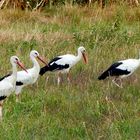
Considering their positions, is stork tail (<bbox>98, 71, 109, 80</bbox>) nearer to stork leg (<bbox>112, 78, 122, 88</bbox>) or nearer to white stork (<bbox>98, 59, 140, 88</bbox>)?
white stork (<bbox>98, 59, 140, 88</bbox>)

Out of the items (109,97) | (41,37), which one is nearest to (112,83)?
(109,97)

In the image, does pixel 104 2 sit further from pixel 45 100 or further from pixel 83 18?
pixel 45 100

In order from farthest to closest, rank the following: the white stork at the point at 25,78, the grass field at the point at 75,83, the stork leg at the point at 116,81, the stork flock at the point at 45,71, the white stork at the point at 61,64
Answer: the white stork at the point at 61,64, the stork leg at the point at 116,81, the white stork at the point at 25,78, the stork flock at the point at 45,71, the grass field at the point at 75,83

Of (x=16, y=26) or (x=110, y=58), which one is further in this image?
(x=16, y=26)

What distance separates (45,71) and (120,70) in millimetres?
1066

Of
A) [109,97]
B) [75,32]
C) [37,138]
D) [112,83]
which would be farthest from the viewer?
[75,32]

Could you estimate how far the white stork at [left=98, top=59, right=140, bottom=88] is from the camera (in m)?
8.32

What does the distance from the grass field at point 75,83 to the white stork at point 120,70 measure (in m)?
0.12

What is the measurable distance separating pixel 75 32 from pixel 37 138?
6006 mm

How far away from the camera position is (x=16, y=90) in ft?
25.3

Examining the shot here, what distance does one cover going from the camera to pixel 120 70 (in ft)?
27.5

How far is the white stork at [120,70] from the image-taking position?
27.3 ft

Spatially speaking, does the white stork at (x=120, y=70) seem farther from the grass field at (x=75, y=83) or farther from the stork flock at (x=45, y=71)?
the grass field at (x=75, y=83)

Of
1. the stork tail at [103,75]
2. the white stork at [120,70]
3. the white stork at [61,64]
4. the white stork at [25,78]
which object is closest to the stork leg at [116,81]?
the white stork at [120,70]
